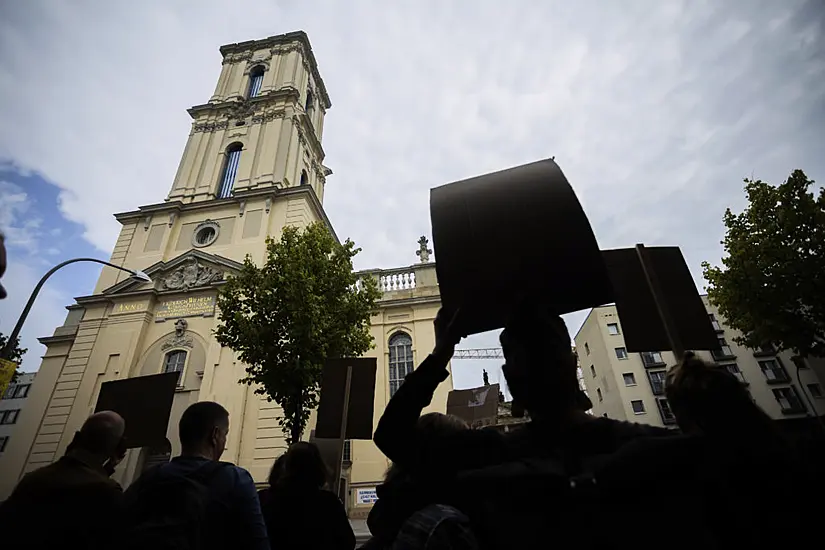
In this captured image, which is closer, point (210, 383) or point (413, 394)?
point (413, 394)

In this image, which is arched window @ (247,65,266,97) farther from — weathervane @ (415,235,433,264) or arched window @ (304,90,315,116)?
weathervane @ (415,235,433,264)

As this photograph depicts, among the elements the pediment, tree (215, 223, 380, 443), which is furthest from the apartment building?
tree (215, 223, 380, 443)

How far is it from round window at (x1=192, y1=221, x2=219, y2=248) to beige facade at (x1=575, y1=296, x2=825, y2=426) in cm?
2517

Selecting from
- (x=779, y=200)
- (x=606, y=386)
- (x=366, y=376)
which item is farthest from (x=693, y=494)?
(x=606, y=386)

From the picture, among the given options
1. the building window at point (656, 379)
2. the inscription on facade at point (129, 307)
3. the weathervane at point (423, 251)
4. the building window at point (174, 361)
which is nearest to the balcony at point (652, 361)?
the building window at point (656, 379)

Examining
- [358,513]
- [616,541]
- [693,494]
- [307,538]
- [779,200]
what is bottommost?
[358,513]

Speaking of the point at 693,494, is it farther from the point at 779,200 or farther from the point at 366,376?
the point at 779,200

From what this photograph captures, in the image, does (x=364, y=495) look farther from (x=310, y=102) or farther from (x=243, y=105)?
(x=310, y=102)

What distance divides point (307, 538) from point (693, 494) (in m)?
2.56

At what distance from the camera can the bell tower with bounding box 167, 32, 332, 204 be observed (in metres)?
22.0

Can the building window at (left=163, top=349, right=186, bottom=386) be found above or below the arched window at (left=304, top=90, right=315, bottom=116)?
below

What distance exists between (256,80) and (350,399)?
97.9 ft

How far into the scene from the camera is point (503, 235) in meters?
1.44

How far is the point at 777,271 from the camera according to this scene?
33.4ft
